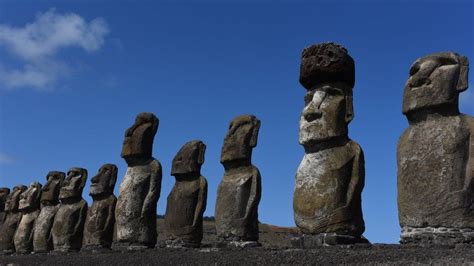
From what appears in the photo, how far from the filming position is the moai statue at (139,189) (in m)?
12.4

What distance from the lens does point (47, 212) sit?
1589 cm

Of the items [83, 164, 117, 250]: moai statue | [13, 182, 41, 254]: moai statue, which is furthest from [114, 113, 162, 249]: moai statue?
[13, 182, 41, 254]: moai statue

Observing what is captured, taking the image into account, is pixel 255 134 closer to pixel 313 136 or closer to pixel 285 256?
pixel 313 136

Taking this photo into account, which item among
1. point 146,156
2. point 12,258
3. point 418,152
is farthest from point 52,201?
point 418,152

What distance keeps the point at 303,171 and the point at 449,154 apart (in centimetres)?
209

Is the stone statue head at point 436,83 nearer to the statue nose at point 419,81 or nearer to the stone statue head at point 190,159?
the statue nose at point 419,81

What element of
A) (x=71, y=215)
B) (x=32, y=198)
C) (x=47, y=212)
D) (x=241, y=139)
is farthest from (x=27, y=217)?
(x=241, y=139)

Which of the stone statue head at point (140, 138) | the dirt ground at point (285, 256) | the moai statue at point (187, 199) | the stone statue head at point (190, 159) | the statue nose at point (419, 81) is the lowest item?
the dirt ground at point (285, 256)

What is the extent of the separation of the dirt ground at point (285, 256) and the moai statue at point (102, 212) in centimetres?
55

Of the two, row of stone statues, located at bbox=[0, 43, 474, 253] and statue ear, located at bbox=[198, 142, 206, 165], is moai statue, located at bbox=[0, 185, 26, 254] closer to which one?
row of stone statues, located at bbox=[0, 43, 474, 253]

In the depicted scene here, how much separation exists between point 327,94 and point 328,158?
3.19ft

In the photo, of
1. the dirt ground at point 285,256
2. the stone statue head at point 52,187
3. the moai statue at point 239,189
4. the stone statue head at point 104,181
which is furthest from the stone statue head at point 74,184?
the moai statue at point 239,189

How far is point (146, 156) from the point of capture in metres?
13.2

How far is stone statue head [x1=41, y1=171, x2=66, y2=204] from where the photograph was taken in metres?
16.0
